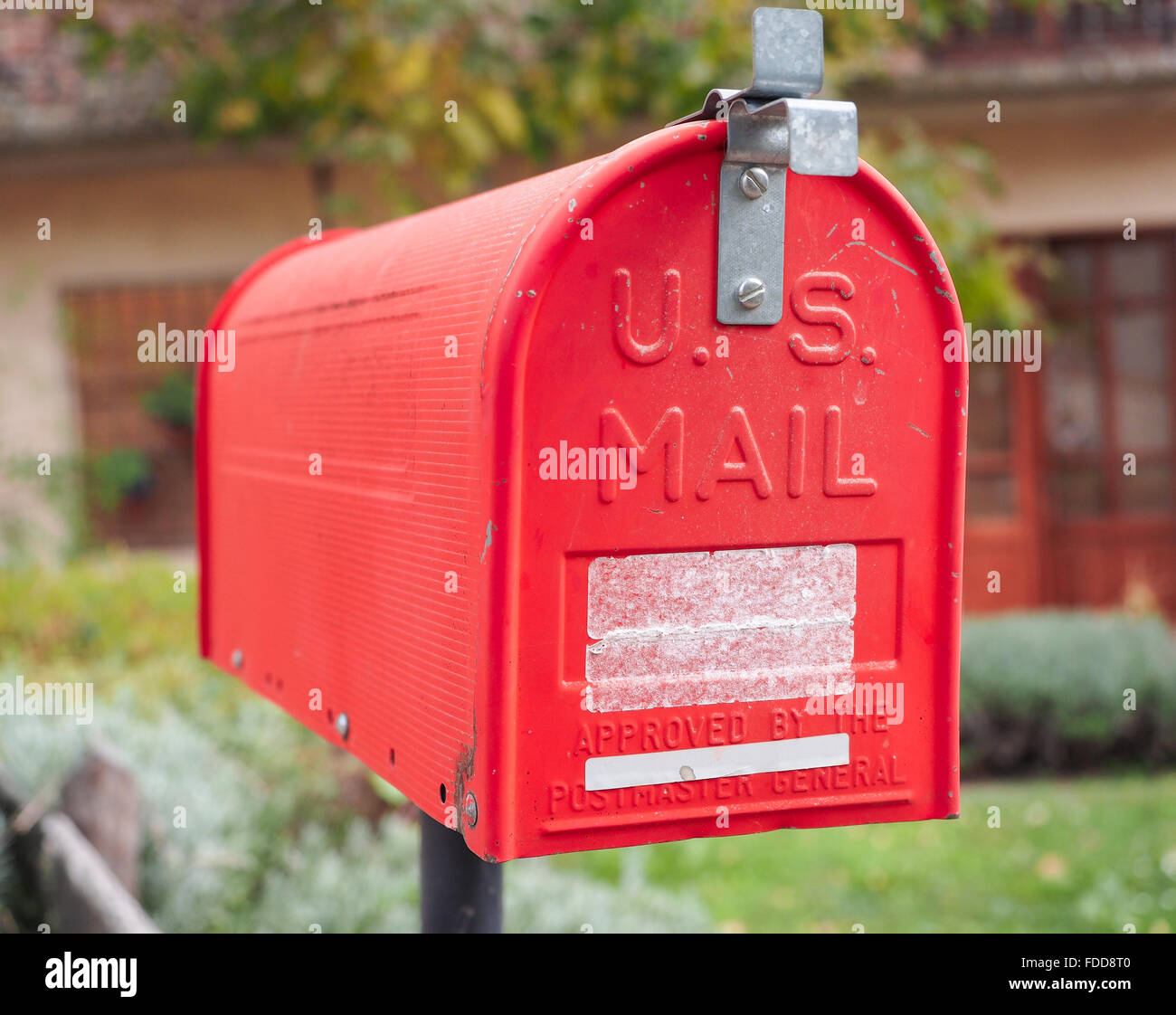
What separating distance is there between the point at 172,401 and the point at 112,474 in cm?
60

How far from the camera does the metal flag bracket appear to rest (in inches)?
46.5

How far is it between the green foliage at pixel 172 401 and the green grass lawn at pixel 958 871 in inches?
153

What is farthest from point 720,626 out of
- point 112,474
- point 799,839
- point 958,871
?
point 112,474

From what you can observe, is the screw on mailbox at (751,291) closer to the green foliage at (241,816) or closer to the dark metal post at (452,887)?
the dark metal post at (452,887)

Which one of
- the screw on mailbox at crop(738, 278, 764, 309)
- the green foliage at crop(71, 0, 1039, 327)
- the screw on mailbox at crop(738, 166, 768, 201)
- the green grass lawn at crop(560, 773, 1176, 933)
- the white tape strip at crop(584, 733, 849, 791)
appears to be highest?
the green foliage at crop(71, 0, 1039, 327)

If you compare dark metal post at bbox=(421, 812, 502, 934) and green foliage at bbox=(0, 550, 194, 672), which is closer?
dark metal post at bbox=(421, 812, 502, 934)

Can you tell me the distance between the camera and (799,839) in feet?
15.5

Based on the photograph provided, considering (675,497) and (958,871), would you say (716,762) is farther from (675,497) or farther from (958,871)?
(958,871)

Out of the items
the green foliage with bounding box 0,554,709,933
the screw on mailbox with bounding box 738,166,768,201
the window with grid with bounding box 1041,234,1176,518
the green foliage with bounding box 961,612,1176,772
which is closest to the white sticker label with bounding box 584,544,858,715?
the screw on mailbox with bounding box 738,166,768,201

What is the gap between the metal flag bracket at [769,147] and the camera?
1182 millimetres

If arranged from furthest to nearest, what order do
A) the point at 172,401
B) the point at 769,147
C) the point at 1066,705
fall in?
1. the point at 172,401
2. the point at 1066,705
3. the point at 769,147

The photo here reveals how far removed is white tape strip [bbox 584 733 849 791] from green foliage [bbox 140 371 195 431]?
20.0ft

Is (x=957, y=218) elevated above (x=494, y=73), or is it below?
below

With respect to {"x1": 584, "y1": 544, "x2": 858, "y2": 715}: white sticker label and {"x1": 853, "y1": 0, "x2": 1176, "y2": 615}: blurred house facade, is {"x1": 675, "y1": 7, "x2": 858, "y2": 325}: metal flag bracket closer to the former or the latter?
{"x1": 584, "y1": 544, "x2": 858, "y2": 715}: white sticker label
